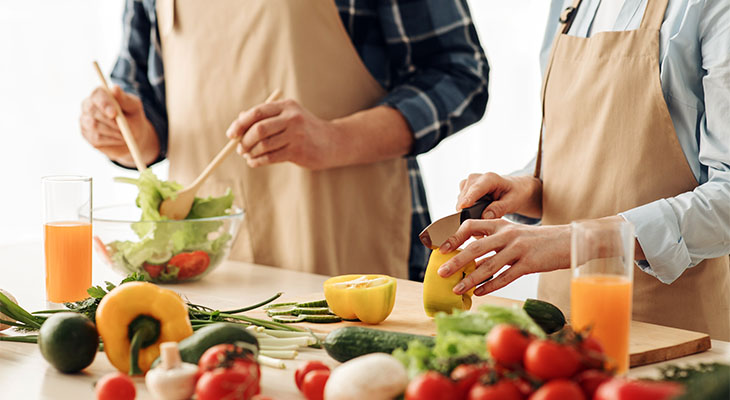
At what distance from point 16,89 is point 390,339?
2.72m

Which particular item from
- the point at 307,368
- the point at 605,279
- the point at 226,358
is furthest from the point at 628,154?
the point at 226,358

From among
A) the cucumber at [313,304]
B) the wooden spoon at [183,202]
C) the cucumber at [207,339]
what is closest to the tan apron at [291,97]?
the wooden spoon at [183,202]

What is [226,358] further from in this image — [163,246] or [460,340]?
[163,246]

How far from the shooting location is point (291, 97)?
2.10 metres

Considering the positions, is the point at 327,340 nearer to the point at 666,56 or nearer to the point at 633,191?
the point at 633,191

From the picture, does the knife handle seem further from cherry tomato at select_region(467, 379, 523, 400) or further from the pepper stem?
cherry tomato at select_region(467, 379, 523, 400)

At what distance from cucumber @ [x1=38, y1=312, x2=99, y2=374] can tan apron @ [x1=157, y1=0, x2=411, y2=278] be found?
99cm

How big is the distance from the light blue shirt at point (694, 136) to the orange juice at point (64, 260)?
3.24ft

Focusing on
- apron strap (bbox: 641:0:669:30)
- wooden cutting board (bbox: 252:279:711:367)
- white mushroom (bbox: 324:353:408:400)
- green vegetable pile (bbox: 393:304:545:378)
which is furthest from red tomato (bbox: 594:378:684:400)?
apron strap (bbox: 641:0:669:30)

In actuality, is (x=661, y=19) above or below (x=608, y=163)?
above

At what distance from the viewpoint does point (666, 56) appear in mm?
1473

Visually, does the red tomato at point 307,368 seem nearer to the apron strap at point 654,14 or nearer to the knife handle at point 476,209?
the knife handle at point 476,209

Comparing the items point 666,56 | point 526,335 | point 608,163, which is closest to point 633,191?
point 608,163

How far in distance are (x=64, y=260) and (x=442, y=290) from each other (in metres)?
0.70
